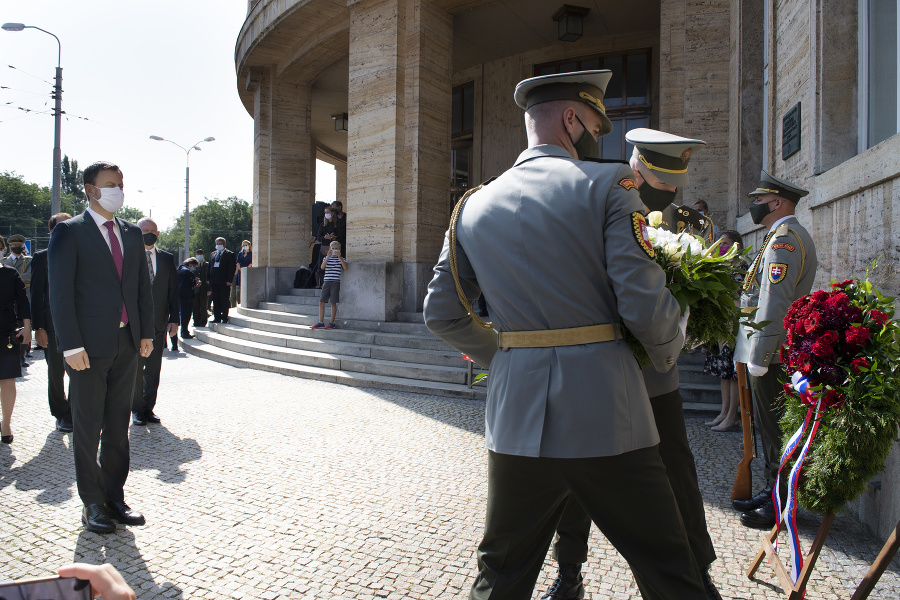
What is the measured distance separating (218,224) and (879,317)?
87.8 meters

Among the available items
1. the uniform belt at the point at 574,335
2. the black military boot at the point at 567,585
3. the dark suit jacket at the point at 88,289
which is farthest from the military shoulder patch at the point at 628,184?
the dark suit jacket at the point at 88,289

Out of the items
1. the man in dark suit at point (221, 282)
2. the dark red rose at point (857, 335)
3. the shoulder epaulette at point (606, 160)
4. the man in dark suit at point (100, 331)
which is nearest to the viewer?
the shoulder epaulette at point (606, 160)

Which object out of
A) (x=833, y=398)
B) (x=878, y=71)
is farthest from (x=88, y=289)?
(x=878, y=71)

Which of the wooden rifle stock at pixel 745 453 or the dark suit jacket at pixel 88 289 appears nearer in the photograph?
the dark suit jacket at pixel 88 289

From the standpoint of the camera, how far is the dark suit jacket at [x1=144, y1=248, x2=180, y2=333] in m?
6.28

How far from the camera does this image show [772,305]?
3545 millimetres

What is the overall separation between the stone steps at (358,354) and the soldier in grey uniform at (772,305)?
257cm

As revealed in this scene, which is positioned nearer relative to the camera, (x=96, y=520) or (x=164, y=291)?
(x=96, y=520)

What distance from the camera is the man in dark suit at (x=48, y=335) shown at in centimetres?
549

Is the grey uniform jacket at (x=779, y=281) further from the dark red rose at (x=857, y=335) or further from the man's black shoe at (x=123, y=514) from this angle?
the man's black shoe at (x=123, y=514)

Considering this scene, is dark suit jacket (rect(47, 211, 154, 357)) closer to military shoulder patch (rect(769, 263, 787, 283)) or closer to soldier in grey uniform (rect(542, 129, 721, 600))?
soldier in grey uniform (rect(542, 129, 721, 600))

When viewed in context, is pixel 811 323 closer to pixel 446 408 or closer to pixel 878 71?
pixel 878 71

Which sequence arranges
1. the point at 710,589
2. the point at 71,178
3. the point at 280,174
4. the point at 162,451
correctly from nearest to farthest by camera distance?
the point at 710,589, the point at 162,451, the point at 280,174, the point at 71,178

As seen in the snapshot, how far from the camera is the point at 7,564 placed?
3.08 metres
